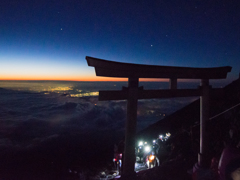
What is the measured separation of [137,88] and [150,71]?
56 centimetres

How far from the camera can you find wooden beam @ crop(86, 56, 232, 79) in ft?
8.87

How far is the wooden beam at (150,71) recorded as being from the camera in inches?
106

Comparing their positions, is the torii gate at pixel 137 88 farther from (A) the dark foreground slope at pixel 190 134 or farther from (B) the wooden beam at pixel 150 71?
(A) the dark foreground slope at pixel 190 134

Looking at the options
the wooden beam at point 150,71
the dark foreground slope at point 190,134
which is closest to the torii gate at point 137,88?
the wooden beam at point 150,71

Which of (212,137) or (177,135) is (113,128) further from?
(212,137)

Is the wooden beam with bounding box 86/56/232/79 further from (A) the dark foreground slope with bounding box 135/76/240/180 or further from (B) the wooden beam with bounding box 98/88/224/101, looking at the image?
(A) the dark foreground slope with bounding box 135/76/240/180

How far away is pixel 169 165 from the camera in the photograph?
15.1ft

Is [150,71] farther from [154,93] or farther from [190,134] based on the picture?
[190,134]

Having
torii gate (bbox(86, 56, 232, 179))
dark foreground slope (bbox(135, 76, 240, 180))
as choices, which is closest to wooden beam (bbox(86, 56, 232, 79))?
torii gate (bbox(86, 56, 232, 179))

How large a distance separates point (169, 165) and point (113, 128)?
78.9 feet

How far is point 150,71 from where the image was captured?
10.5 feet

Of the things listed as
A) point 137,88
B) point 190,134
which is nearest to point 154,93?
point 137,88

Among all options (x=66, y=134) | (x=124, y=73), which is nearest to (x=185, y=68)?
(x=124, y=73)

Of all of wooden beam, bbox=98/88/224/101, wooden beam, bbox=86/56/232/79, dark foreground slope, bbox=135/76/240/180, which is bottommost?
dark foreground slope, bbox=135/76/240/180
